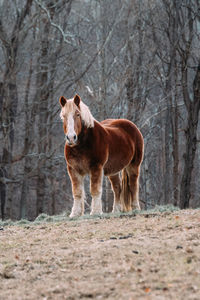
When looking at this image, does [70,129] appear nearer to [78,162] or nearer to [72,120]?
[72,120]

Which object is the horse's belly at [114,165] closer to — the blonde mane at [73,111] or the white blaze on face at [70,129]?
the blonde mane at [73,111]

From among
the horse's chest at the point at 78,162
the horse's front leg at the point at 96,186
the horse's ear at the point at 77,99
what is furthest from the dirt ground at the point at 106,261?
the horse's ear at the point at 77,99

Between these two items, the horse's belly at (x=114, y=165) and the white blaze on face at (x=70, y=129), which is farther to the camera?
the horse's belly at (x=114, y=165)

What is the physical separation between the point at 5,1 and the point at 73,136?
381 inches

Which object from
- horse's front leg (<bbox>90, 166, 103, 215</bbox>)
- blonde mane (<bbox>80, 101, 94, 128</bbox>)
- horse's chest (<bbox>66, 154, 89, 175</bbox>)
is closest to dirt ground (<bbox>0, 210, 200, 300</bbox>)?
horse's front leg (<bbox>90, 166, 103, 215</bbox>)

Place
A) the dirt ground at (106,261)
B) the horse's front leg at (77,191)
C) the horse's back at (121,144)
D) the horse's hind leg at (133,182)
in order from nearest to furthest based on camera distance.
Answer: the dirt ground at (106,261), the horse's front leg at (77,191), the horse's back at (121,144), the horse's hind leg at (133,182)

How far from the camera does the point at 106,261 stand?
181 inches

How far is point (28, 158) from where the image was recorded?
53.5 ft

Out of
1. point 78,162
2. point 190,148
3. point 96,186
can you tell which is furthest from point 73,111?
point 190,148

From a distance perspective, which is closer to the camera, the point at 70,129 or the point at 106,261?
the point at 106,261

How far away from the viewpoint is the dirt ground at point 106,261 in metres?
3.82

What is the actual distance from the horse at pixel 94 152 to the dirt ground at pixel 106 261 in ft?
4.10

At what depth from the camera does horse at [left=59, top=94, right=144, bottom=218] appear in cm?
768

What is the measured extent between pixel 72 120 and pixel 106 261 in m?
3.32
